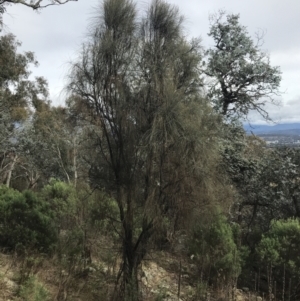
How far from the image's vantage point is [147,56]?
571 centimetres

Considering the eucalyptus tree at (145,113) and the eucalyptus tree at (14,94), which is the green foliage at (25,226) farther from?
the eucalyptus tree at (14,94)

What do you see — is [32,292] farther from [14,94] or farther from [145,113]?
[14,94]

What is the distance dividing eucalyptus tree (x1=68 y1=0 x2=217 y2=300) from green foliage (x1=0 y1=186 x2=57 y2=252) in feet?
7.07

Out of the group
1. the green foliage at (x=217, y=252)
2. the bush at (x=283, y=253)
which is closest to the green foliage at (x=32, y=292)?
the green foliage at (x=217, y=252)

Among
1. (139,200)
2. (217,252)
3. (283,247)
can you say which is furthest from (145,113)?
(283,247)

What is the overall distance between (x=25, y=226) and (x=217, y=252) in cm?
377

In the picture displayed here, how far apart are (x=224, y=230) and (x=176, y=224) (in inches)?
75.6

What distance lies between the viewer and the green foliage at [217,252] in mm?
7242

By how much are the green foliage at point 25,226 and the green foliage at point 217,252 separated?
2841 mm

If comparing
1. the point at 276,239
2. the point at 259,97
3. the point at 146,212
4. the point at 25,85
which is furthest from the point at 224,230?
the point at 25,85

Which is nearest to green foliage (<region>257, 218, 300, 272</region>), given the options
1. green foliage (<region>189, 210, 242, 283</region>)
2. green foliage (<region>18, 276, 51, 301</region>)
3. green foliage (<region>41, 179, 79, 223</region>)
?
green foliage (<region>189, 210, 242, 283</region>)

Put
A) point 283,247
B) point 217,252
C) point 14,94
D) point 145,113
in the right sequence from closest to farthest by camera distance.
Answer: point 145,113
point 217,252
point 283,247
point 14,94

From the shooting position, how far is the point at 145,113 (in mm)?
5664

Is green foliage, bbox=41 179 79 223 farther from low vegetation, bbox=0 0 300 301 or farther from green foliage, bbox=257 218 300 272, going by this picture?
green foliage, bbox=257 218 300 272
